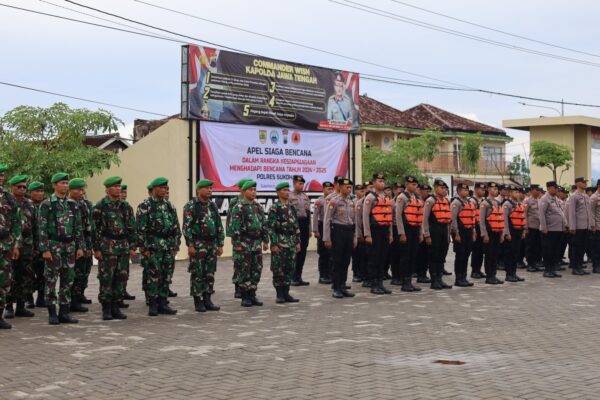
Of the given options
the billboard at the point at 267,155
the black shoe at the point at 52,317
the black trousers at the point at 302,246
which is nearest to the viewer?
the black shoe at the point at 52,317

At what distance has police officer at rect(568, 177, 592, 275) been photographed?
16562 mm

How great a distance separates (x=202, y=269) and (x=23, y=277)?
240 cm

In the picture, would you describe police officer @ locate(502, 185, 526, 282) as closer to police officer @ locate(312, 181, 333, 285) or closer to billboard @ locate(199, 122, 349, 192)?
police officer @ locate(312, 181, 333, 285)

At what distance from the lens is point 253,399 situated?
19.1 ft

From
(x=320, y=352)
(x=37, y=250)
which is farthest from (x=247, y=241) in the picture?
(x=320, y=352)

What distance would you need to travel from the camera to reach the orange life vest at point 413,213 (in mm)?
13273

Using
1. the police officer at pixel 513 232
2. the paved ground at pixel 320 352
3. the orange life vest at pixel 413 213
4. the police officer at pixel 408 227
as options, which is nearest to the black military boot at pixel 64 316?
the paved ground at pixel 320 352

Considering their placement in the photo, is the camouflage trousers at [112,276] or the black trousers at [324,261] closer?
the camouflage trousers at [112,276]

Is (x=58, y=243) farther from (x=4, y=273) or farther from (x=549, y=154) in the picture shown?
(x=549, y=154)

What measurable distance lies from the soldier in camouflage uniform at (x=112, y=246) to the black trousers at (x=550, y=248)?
907 cm

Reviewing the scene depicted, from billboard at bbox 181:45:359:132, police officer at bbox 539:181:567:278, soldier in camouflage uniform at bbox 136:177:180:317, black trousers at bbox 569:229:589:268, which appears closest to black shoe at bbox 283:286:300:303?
soldier in camouflage uniform at bbox 136:177:180:317

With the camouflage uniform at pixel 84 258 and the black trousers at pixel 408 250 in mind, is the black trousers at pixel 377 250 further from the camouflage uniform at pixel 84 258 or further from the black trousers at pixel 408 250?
the camouflage uniform at pixel 84 258

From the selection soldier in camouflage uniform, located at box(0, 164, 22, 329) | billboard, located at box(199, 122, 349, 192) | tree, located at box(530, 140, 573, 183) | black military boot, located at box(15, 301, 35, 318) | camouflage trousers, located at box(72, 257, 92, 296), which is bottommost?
black military boot, located at box(15, 301, 35, 318)

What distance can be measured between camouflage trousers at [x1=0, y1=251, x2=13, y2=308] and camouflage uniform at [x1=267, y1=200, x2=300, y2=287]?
381 centimetres
